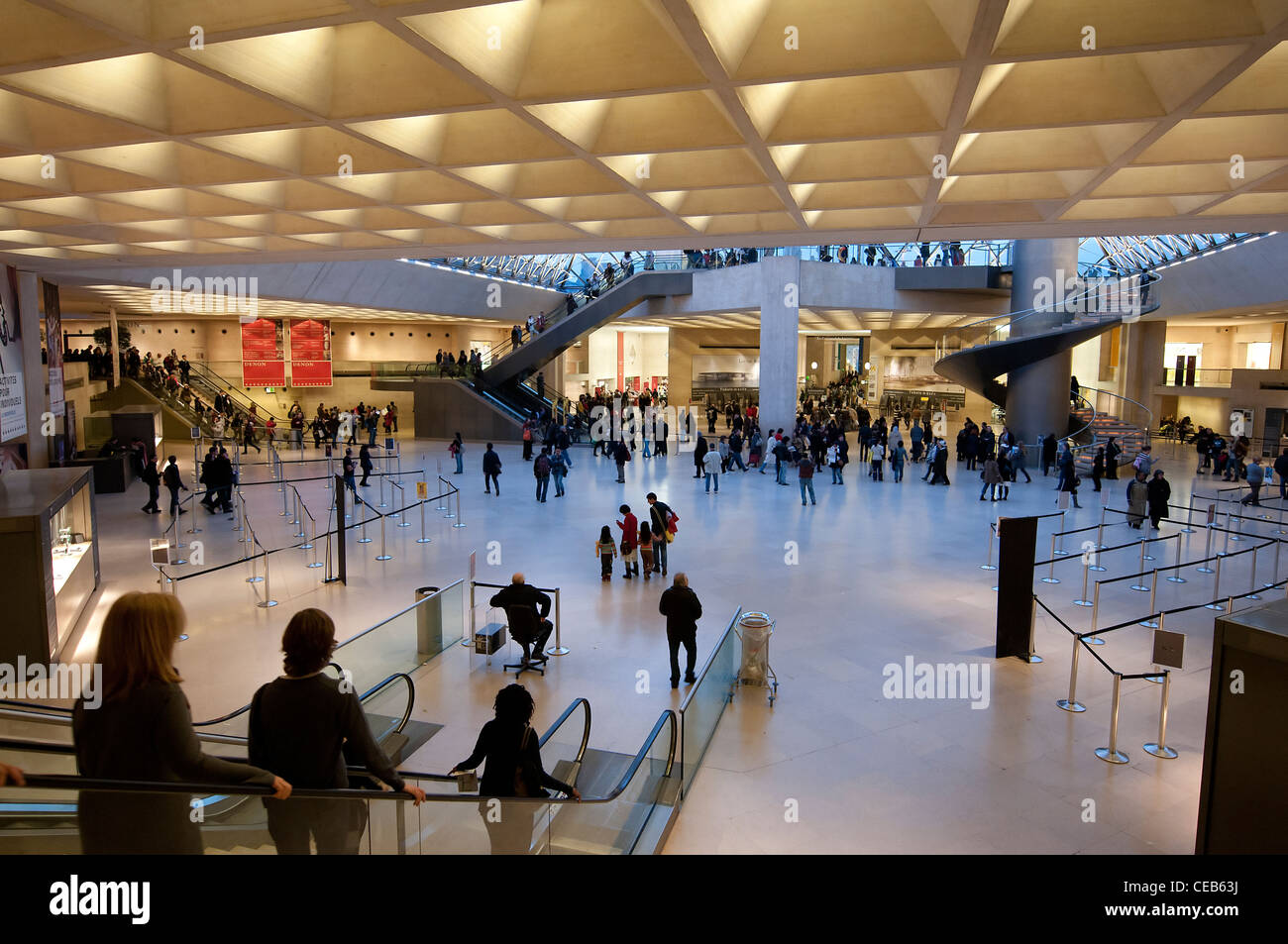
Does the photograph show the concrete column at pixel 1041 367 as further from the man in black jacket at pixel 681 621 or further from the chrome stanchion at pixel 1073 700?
the man in black jacket at pixel 681 621

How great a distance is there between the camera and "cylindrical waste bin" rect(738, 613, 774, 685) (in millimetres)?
7754

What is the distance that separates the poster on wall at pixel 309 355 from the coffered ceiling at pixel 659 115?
2613cm

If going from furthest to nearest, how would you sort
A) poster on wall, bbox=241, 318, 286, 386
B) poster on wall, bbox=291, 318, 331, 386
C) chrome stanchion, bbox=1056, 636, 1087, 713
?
poster on wall, bbox=291, 318, 331, 386 → poster on wall, bbox=241, 318, 286, 386 → chrome stanchion, bbox=1056, 636, 1087, 713

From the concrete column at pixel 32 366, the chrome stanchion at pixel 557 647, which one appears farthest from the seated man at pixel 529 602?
the concrete column at pixel 32 366

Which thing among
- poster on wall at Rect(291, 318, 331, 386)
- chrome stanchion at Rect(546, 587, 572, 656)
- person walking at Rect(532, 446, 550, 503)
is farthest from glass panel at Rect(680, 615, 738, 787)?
poster on wall at Rect(291, 318, 331, 386)

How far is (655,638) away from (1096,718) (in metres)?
4.63

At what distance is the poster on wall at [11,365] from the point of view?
1531cm

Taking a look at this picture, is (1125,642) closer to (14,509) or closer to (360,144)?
(360,144)

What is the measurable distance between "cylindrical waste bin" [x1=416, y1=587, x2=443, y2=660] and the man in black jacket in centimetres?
282

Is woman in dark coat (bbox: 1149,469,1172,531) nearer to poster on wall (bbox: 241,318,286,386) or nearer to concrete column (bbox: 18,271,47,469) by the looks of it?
concrete column (bbox: 18,271,47,469)

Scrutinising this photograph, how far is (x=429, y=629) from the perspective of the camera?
347 inches

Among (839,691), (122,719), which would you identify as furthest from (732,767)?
(122,719)

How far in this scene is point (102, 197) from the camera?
968 centimetres
